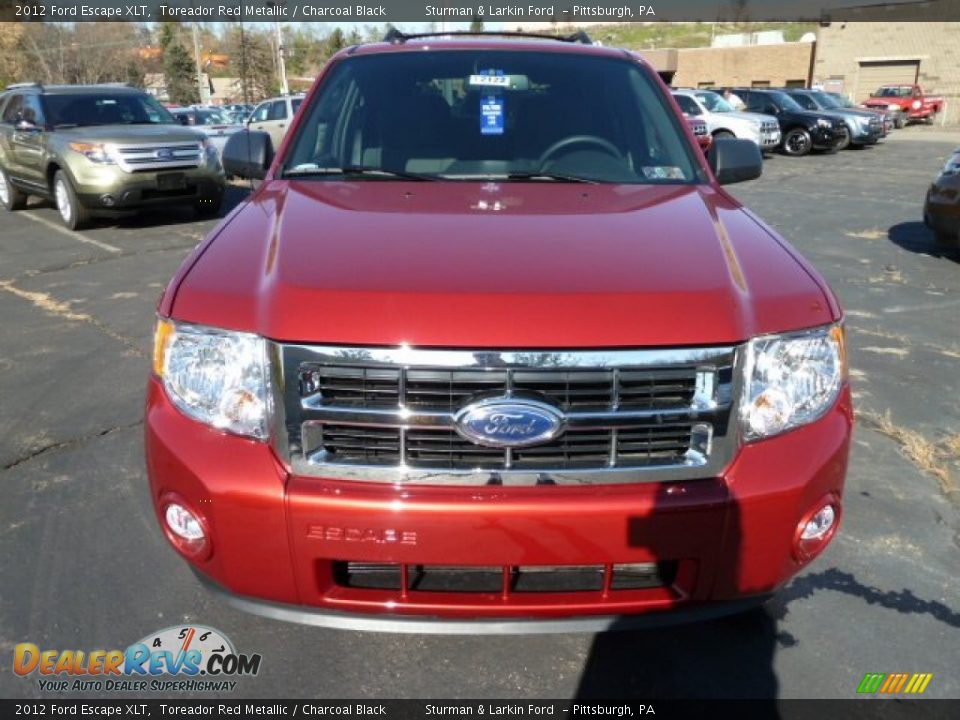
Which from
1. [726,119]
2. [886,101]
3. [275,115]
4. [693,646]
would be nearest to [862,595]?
[693,646]

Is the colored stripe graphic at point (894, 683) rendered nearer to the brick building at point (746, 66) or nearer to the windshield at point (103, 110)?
the windshield at point (103, 110)

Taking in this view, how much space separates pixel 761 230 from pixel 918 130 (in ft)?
129

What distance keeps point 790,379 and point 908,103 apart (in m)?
41.2

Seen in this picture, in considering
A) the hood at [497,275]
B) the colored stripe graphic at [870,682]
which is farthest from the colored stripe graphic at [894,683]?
the hood at [497,275]

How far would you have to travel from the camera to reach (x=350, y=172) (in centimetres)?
303

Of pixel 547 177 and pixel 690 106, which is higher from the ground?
pixel 547 177

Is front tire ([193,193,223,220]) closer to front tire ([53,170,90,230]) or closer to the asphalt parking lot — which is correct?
front tire ([53,170,90,230])

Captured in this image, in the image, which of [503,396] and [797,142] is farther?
[797,142]

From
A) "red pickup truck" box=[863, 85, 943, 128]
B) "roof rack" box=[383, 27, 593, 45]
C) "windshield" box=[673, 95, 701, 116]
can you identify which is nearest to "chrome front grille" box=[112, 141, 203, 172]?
"roof rack" box=[383, 27, 593, 45]

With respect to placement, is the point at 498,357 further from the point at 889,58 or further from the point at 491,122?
the point at 889,58

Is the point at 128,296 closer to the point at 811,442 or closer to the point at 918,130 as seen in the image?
the point at 811,442

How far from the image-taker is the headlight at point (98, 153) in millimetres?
9375

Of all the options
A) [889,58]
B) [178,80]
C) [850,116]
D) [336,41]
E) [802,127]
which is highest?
[336,41]

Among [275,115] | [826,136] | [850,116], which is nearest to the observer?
[275,115]
